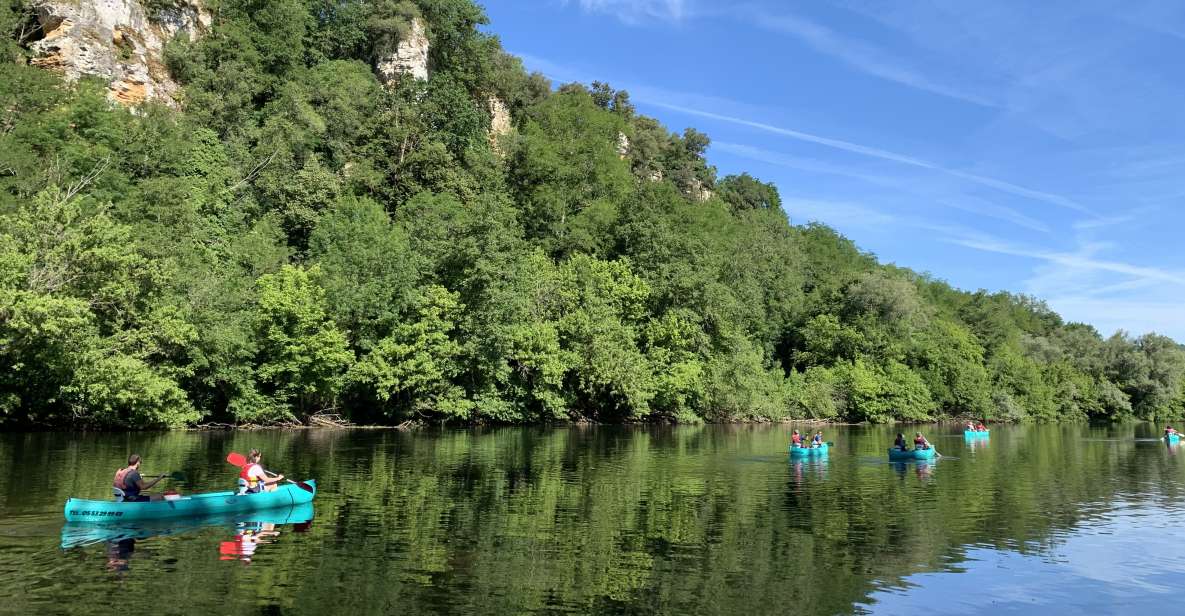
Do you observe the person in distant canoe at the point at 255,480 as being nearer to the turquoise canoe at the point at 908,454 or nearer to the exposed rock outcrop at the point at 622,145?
the turquoise canoe at the point at 908,454

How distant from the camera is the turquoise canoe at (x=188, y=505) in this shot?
18.6m

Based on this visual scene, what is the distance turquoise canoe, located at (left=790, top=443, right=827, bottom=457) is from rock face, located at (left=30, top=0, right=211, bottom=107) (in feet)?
204

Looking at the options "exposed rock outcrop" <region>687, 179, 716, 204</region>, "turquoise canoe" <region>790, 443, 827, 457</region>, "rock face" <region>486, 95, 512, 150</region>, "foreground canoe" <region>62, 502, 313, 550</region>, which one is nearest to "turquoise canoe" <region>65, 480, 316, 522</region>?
"foreground canoe" <region>62, 502, 313, 550</region>

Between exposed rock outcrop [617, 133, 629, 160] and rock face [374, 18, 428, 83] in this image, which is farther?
exposed rock outcrop [617, 133, 629, 160]

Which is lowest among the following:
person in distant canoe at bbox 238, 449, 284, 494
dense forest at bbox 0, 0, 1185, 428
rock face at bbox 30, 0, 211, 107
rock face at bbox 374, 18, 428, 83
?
person in distant canoe at bbox 238, 449, 284, 494

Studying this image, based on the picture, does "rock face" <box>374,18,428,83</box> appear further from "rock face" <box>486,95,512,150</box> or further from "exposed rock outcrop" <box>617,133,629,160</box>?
"exposed rock outcrop" <box>617,133,629,160</box>

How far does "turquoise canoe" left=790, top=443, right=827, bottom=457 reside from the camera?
1672 inches

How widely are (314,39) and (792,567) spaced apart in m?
90.4

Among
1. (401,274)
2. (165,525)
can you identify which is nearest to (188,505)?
(165,525)

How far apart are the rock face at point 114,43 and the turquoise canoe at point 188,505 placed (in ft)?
191

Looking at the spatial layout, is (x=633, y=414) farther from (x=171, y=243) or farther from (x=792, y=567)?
(x=792, y=567)

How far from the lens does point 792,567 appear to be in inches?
656

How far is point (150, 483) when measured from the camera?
21.2 m

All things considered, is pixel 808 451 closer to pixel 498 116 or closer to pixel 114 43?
pixel 114 43
